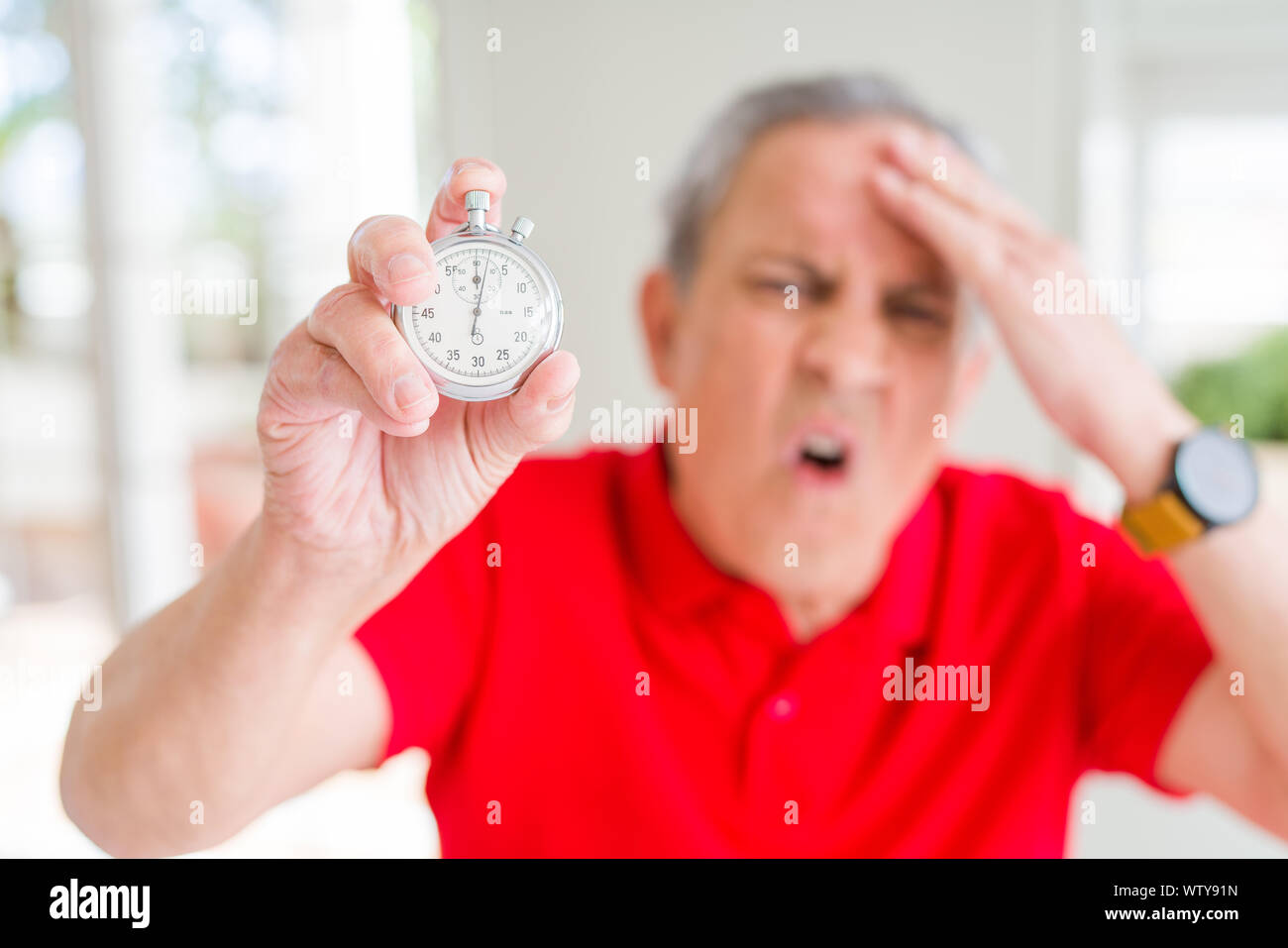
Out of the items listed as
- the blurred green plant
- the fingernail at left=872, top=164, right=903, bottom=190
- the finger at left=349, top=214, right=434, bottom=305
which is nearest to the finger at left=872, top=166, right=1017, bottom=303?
the fingernail at left=872, top=164, right=903, bottom=190

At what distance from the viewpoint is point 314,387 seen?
27.6 inches

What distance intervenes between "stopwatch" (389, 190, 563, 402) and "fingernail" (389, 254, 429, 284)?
3 cm

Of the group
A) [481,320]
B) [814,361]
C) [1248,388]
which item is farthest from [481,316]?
[1248,388]

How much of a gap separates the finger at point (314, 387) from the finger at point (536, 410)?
0.06 metres

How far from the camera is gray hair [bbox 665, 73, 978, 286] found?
1.18m

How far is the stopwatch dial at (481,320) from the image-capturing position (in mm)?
689

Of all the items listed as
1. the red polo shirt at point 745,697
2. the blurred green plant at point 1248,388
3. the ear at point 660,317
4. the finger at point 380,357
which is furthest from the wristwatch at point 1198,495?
the blurred green plant at point 1248,388

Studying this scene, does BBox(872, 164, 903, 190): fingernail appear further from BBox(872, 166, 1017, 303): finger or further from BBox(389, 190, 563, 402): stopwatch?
BBox(389, 190, 563, 402): stopwatch

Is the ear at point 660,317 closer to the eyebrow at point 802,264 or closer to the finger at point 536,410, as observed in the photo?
the eyebrow at point 802,264

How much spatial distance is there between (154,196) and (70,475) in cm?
70

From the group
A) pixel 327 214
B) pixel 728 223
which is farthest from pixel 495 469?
pixel 327 214

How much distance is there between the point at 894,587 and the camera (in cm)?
123

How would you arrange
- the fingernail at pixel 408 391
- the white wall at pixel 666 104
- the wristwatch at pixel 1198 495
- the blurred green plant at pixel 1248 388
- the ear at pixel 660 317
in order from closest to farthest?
the fingernail at pixel 408 391
the wristwatch at pixel 1198 495
the ear at pixel 660 317
the white wall at pixel 666 104
the blurred green plant at pixel 1248 388

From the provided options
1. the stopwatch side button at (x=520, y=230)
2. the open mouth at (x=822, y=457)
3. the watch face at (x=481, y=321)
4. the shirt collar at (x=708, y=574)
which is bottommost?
the shirt collar at (x=708, y=574)
